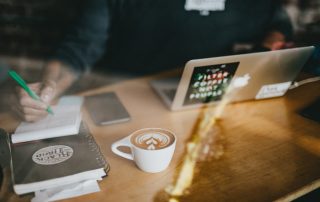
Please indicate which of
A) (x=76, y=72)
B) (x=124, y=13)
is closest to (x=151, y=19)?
(x=124, y=13)

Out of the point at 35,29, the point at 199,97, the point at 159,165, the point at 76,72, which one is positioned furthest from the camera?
the point at 35,29

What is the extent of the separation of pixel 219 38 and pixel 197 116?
2.84 feet

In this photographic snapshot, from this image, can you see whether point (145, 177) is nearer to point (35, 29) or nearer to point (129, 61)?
point (129, 61)

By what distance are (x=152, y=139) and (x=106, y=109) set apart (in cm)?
33

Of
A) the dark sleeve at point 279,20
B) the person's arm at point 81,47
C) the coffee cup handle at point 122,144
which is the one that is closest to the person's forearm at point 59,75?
the person's arm at point 81,47

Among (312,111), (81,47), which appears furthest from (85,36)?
(312,111)

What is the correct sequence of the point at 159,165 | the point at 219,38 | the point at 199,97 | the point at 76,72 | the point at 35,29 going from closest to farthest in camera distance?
1. the point at 159,165
2. the point at 199,97
3. the point at 76,72
4. the point at 219,38
5. the point at 35,29

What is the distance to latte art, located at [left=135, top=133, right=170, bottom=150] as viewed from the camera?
0.86 meters

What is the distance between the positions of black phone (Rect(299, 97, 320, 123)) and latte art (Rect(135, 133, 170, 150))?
58cm

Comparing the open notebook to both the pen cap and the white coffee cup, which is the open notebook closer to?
the white coffee cup

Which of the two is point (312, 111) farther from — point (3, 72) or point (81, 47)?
point (3, 72)

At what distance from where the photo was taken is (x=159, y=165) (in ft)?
2.86

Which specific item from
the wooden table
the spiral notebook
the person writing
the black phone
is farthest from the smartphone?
the black phone

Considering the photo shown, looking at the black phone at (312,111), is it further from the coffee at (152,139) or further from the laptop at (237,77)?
the coffee at (152,139)
